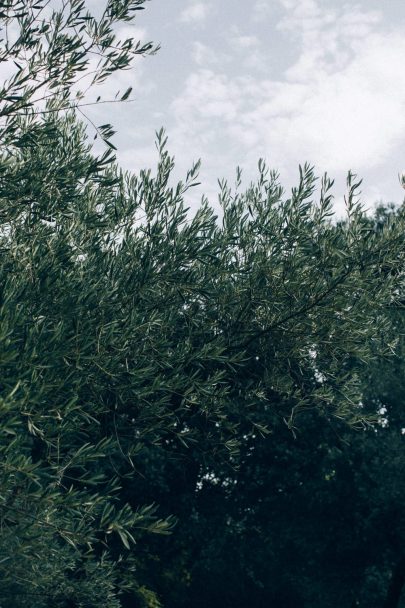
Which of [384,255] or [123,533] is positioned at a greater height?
[384,255]

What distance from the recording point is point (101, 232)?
11859mm

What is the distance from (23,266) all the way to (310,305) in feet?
14.8

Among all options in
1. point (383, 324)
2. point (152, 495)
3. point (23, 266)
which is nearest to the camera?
point (23, 266)

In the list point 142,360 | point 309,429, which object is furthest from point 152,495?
point 142,360

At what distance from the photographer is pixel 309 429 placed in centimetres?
3366

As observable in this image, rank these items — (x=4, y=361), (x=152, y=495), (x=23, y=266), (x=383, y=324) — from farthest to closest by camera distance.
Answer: (x=152, y=495) → (x=383, y=324) → (x=23, y=266) → (x=4, y=361)

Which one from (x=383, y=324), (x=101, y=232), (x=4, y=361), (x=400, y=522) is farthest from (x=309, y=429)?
(x=4, y=361)

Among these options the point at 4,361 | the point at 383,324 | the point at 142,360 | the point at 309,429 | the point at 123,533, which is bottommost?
the point at 123,533

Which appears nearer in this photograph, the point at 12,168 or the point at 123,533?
the point at 123,533

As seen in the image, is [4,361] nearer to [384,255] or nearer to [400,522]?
[384,255]

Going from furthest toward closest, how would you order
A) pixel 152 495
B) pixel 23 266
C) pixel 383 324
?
pixel 152 495, pixel 383 324, pixel 23 266

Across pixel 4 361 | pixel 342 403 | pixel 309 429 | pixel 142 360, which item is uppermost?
pixel 309 429

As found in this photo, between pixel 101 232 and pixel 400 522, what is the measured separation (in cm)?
2141

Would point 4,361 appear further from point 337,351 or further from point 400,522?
point 400,522
